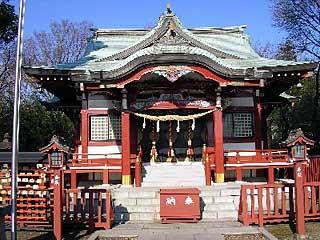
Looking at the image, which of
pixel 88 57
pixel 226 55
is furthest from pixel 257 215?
pixel 88 57

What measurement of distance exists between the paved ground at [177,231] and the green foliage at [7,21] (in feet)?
29.7

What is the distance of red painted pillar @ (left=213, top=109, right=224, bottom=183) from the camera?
57.1ft

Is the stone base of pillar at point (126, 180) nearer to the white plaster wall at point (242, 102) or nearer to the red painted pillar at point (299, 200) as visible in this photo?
the white plaster wall at point (242, 102)

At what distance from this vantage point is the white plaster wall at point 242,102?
19.8 meters

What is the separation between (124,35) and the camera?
2605 cm

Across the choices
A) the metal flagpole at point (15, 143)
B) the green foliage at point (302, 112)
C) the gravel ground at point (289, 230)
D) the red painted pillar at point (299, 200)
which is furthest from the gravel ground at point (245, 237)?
the green foliage at point (302, 112)

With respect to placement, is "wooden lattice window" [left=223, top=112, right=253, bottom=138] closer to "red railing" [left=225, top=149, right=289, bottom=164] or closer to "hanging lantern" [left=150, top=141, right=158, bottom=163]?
"red railing" [left=225, top=149, right=289, bottom=164]

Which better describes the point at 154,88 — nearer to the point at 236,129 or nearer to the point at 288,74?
the point at 236,129

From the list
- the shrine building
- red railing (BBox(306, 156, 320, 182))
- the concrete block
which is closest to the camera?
the concrete block

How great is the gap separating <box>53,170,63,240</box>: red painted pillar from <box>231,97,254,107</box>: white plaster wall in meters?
10.8

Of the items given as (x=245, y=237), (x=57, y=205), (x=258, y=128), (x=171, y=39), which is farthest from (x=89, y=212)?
(x=171, y=39)

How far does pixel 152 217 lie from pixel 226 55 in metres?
10.5

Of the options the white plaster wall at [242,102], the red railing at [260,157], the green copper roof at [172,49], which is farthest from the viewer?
the white plaster wall at [242,102]

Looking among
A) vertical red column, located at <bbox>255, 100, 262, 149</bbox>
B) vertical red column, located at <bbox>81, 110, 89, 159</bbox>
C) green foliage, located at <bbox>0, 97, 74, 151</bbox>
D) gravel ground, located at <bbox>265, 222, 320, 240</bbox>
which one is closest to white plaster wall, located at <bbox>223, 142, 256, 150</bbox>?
vertical red column, located at <bbox>255, 100, 262, 149</bbox>
